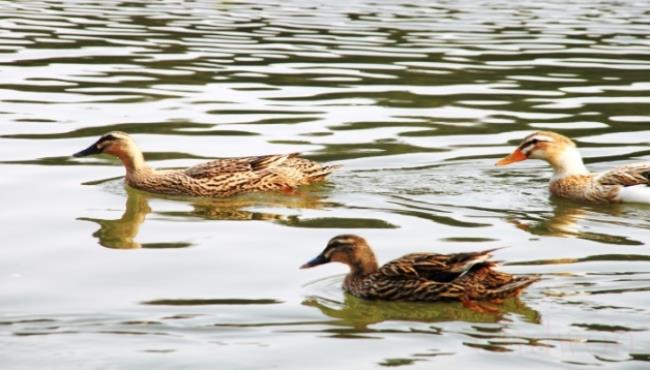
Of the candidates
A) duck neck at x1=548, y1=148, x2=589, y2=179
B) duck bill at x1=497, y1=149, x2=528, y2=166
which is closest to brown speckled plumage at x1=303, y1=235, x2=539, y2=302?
duck neck at x1=548, y1=148, x2=589, y2=179

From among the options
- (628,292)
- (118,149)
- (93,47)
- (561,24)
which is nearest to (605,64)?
(561,24)

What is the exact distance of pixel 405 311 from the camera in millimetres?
10516

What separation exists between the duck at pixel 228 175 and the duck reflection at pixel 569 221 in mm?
2370

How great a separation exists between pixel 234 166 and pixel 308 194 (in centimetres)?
77

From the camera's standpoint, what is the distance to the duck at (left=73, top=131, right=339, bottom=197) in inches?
585

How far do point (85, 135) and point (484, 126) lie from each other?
480 cm

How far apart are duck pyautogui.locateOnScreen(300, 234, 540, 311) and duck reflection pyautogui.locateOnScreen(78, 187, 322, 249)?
1.94m

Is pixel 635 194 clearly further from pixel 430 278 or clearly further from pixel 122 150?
pixel 122 150

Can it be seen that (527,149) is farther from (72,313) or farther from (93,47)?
(93,47)

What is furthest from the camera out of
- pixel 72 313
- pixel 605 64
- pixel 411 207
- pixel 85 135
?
A: pixel 605 64

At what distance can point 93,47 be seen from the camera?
24.9 metres

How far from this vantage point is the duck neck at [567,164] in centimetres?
1513

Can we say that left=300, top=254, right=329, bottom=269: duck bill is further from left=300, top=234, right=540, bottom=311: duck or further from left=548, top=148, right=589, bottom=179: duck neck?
left=548, top=148, right=589, bottom=179: duck neck

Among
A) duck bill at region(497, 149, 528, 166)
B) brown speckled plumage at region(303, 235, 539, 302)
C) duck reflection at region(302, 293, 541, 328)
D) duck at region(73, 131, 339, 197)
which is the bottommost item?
duck reflection at region(302, 293, 541, 328)
